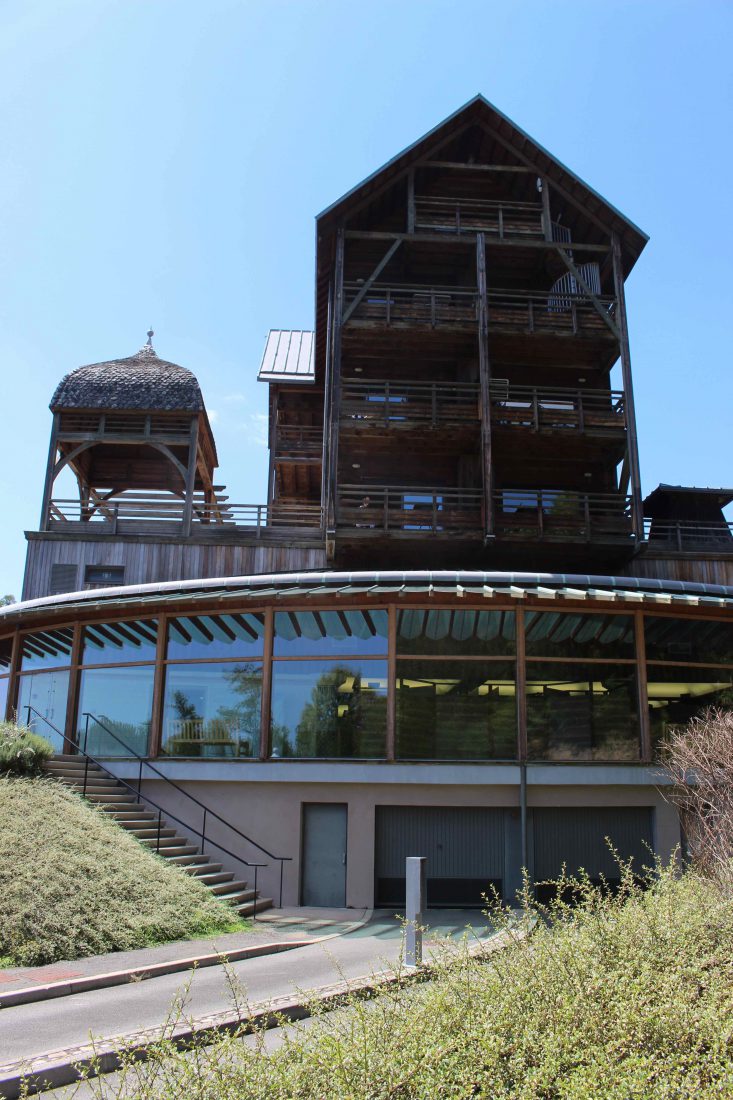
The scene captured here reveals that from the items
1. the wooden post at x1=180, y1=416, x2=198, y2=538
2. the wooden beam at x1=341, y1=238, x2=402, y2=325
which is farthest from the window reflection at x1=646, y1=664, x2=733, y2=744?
the wooden beam at x1=341, y1=238, x2=402, y2=325

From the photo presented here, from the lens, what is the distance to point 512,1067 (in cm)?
517

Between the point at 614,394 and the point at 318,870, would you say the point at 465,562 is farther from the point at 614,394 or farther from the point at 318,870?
the point at 318,870

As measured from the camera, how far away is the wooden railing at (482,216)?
28.5 metres

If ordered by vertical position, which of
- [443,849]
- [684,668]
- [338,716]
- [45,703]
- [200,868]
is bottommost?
[200,868]

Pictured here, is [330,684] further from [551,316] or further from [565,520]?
[551,316]

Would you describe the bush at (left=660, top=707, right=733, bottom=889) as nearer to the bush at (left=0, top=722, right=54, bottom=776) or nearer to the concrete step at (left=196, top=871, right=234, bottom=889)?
the concrete step at (left=196, top=871, right=234, bottom=889)

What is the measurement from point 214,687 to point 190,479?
10494mm

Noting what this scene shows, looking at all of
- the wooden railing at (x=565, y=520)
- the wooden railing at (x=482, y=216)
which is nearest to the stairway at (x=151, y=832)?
the wooden railing at (x=565, y=520)

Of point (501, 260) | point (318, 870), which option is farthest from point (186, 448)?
point (318, 870)

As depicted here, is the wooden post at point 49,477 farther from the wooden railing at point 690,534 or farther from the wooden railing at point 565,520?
the wooden railing at point 690,534

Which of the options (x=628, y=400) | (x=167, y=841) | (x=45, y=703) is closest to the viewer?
(x=167, y=841)

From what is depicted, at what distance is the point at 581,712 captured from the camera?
1634cm

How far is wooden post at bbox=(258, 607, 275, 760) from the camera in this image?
1648 cm

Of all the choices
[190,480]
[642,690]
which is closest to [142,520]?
[190,480]
